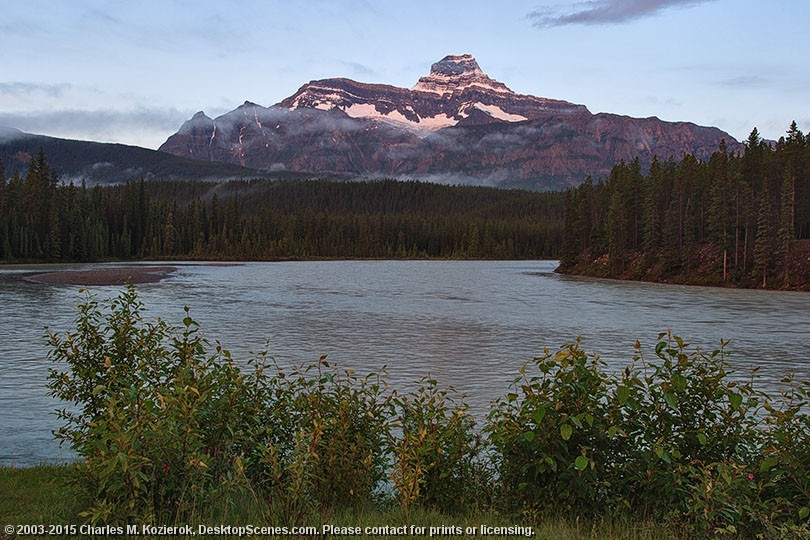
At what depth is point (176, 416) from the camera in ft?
28.6

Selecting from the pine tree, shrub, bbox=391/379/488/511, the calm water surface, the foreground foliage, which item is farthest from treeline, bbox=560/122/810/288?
shrub, bbox=391/379/488/511

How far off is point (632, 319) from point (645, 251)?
233 ft

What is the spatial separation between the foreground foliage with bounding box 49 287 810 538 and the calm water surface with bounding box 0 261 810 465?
23.3 feet

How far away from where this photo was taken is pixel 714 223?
10244 centimetres

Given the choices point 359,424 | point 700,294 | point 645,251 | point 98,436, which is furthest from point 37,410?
point 645,251

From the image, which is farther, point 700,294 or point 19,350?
point 700,294

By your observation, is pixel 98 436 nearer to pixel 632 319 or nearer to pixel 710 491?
pixel 710 491

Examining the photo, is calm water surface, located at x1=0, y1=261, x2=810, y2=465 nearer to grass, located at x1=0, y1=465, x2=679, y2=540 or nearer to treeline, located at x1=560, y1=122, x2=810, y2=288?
grass, located at x1=0, y1=465, x2=679, y2=540

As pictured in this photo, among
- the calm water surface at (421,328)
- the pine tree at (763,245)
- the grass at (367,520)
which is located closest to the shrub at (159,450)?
the grass at (367,520)

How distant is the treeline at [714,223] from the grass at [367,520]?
93531 mm

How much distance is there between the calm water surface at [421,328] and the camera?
945 inches

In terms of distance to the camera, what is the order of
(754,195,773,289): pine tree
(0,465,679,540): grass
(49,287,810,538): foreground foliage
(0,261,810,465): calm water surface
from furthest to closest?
1. (754,195,773,289): pine tree
2. (0,261,810,465): calm water surface
3. (0,465,679,540): grass
4. (49,287,810,538): foreground foliage

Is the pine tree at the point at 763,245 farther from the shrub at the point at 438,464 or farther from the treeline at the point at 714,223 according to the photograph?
the shrub at the point at 438,464

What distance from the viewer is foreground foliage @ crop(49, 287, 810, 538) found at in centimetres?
805
